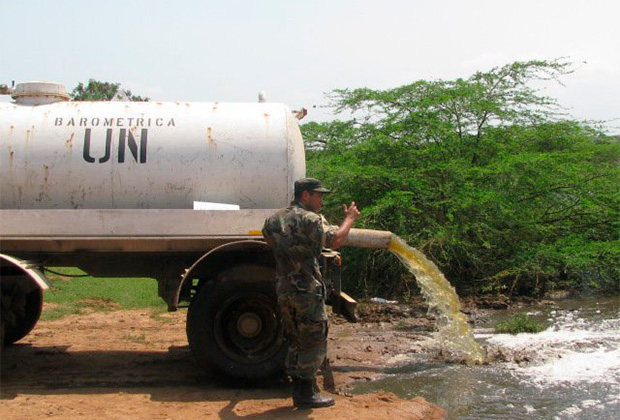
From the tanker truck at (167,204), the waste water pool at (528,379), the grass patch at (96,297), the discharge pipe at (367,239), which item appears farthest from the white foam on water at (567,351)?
the grass patch at (96,297)

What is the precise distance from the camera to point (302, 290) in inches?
225

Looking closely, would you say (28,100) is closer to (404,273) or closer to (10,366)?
(10,366)

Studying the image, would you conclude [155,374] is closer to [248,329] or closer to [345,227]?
[248,329]

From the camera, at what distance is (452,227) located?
1141 cm

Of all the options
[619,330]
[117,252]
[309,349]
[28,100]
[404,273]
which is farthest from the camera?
[404,273]

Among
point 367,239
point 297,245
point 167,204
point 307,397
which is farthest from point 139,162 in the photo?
point 307,397

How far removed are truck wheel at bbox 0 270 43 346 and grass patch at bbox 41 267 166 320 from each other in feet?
6.11

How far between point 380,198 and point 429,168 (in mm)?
964

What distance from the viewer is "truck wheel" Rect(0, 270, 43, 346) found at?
6.80m

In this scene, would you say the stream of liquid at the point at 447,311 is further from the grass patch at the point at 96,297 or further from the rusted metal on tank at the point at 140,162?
the grass patch at the point at 96,297

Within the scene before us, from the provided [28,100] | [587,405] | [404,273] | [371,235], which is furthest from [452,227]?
[28,100]

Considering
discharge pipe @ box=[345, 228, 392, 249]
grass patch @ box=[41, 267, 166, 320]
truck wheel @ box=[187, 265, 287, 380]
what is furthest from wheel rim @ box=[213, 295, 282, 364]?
grass patch @ box=[41, 267, 166, 320]

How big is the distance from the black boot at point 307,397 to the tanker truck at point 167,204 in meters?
0.75

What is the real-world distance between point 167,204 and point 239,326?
131 cm
